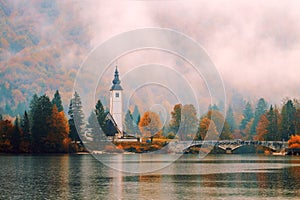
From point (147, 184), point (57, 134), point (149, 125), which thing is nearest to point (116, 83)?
point (149, 125)

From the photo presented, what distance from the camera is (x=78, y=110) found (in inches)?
4688

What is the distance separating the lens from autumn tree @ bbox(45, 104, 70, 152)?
103 m

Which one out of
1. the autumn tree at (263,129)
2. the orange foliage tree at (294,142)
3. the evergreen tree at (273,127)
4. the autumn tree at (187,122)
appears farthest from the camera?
the autumn tree at (187,122)

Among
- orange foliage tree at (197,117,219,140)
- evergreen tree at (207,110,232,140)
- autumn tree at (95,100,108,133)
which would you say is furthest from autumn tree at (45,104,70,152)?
evergreen tree at (207,110,232,140)

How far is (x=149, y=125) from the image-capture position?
422 feet

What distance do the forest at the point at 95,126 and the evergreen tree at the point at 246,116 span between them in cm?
2024

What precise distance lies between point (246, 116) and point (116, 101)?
53.2m

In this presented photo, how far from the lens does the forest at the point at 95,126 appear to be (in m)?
103

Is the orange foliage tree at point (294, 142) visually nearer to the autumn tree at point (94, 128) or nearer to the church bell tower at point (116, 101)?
the autumn tree at point (94, 128)

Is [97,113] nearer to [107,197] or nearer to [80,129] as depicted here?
[80,129]

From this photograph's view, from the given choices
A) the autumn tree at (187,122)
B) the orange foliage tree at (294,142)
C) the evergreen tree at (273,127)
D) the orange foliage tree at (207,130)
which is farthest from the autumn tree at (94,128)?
the orange foliage tree at (294,142)

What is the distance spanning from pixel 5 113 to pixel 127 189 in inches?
5819

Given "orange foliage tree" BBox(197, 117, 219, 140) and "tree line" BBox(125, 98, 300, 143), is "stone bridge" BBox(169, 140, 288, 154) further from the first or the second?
"orange foliage tree" BBox(197, 117, 219, 140)

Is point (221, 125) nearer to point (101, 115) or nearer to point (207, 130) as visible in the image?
point (207, 130)
